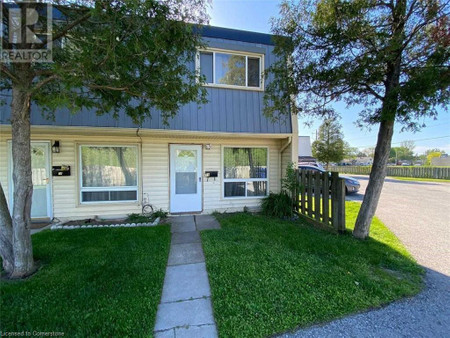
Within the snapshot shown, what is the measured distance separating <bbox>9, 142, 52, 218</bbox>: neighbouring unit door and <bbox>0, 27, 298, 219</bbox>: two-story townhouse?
24 mm

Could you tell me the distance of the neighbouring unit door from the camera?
5.44m

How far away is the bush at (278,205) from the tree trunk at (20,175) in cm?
540

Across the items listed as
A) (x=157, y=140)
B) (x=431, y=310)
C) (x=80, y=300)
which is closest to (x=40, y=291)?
(x=80, y=300)

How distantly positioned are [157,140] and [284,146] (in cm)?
396

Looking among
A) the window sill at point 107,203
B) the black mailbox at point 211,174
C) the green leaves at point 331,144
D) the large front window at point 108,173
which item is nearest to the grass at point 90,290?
the window sill at point 107,203

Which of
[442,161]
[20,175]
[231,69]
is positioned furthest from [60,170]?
[442,161]

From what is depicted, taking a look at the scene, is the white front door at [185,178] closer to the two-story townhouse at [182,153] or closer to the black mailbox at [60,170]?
the two-story townhouse at [182,153]

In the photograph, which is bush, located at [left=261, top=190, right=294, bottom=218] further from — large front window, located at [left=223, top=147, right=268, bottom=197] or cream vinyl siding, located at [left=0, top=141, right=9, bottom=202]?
cream vinyl siding, located at [left=0, top=141, right=9, bottom=202]

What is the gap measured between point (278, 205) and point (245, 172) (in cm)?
147

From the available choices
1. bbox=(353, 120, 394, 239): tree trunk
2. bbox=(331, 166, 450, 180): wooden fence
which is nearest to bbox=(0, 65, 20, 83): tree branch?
bbox=(353, 120, 394, 239): tree trunk

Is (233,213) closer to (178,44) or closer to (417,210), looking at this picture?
(178,44)

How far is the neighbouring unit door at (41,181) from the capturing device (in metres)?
5.44

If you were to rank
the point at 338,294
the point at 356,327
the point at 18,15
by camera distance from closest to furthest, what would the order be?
the point at 356,327 → the point at 338,294 → the point at 18,15

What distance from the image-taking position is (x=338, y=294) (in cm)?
248
